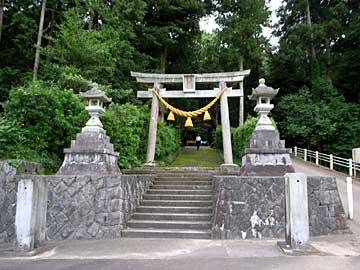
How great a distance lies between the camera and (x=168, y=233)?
21.0 feet

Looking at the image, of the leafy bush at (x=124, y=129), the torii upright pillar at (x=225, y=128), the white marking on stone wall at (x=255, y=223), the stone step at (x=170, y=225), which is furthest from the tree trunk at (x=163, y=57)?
the white marking on stone wall at (x=255, y=223)

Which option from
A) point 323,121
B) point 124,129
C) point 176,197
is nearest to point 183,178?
point 176,197

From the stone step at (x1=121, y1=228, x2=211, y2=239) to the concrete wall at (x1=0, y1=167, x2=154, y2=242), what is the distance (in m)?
0.28

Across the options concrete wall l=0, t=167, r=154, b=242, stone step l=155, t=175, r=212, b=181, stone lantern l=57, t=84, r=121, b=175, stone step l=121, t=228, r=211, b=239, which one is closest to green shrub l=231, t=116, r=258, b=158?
stone step l=155, t=175, r=212, b=181

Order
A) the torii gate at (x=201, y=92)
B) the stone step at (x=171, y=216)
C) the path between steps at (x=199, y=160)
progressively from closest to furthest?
the stone step at (x=171, y=216) → the torii gate at (x=201, y=92) → the path between steps at (x=199, y=160)

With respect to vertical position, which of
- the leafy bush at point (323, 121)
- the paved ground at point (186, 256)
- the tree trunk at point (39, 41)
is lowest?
the paved ground at point (186, 256)

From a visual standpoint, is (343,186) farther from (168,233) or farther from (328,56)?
(328,56)

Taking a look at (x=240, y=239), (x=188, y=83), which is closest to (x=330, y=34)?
(x=188, y=83)

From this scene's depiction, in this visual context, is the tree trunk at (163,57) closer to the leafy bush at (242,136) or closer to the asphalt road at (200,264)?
the leafy bush at (242,136)

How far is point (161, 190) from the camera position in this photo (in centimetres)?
862

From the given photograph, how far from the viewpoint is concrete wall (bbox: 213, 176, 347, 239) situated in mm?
6219

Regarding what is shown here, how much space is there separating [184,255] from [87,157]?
3.58m

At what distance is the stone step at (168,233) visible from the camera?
630 cm

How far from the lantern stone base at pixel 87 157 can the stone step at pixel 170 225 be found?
1434 millimetres
